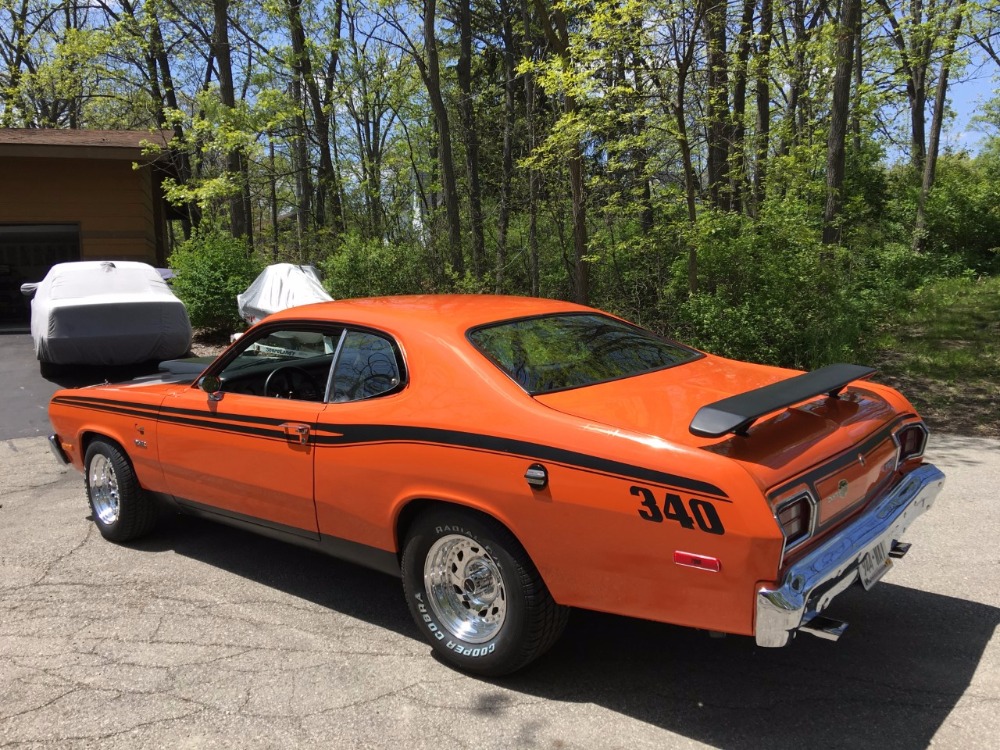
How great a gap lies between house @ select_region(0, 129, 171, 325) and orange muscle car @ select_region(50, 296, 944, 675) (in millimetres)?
14357

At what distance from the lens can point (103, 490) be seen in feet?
16.6

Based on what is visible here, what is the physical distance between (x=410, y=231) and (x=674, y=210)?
315 inches

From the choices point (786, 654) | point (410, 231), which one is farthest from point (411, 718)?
point (410, 231)

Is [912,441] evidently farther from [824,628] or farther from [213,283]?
[213,283]

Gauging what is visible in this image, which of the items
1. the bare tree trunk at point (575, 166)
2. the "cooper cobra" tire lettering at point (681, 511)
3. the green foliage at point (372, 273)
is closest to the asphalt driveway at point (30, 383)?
the green foliage at point (372, 273)

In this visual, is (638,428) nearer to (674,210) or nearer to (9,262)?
(674,210)

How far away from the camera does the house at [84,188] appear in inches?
638

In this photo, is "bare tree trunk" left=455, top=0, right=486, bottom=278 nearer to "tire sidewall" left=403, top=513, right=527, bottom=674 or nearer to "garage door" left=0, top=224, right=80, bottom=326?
"garage door" left=0, top=224, right=80, bottom=326

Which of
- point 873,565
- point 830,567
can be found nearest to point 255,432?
point 830,567

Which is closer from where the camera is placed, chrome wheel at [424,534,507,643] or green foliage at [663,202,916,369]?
chrome wheel at [424,534,507,643]

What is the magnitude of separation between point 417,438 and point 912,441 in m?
2.26

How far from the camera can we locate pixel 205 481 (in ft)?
13.8

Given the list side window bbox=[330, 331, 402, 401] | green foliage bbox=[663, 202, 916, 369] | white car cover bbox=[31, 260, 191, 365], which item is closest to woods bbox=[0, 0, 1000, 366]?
green foliage bbox=[663, 202, 916, 369]

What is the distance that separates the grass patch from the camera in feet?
26.8
